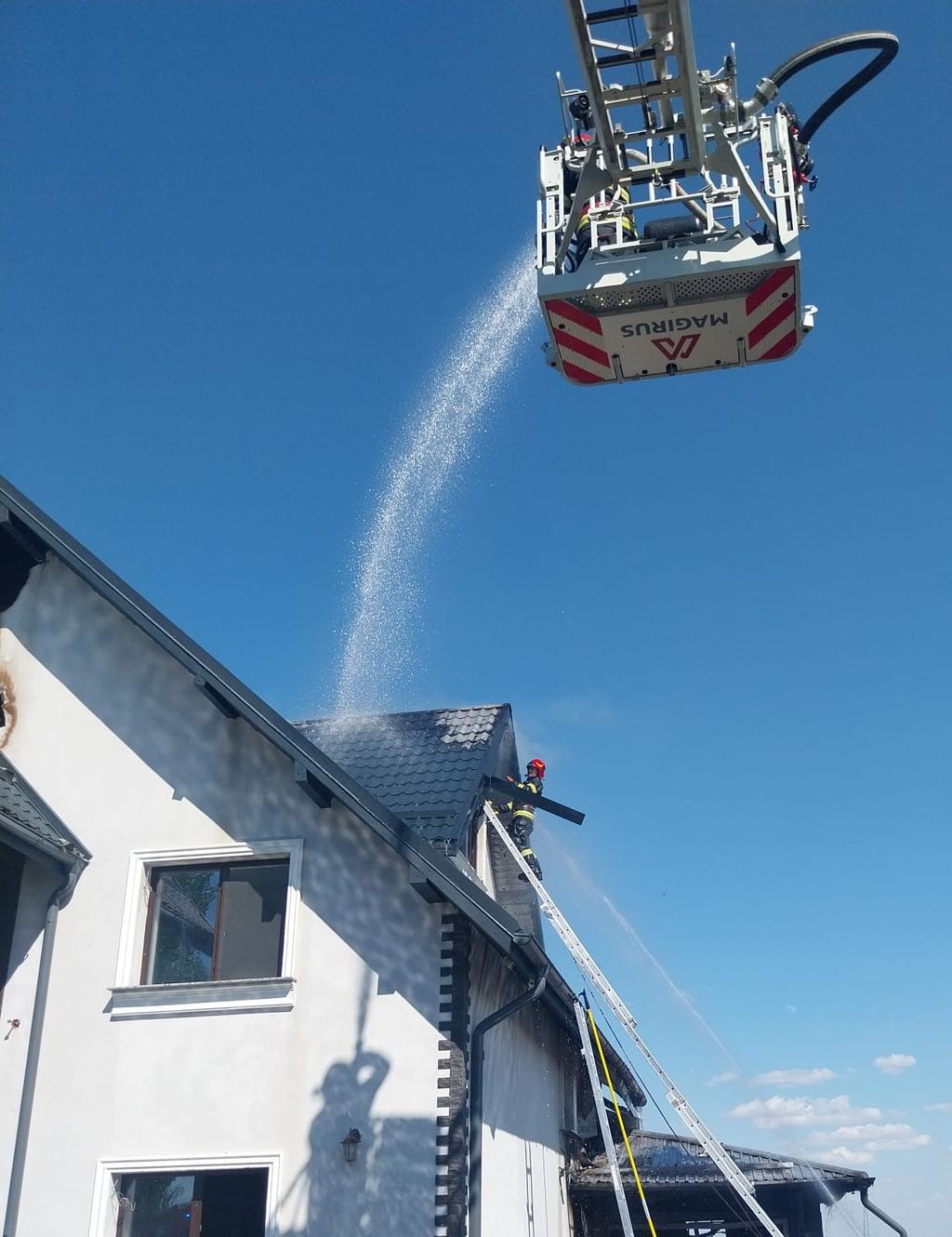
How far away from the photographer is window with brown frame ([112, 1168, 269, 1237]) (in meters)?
9.27

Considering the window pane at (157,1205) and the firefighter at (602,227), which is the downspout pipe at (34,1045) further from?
the firefighter at (602,227)

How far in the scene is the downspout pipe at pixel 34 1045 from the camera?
9297mm

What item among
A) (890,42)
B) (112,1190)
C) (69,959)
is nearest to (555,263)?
(890,42)

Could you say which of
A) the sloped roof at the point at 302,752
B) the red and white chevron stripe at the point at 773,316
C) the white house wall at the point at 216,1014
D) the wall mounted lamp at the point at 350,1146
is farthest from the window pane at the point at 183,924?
the red and white chevron stripe at the point at 773,316

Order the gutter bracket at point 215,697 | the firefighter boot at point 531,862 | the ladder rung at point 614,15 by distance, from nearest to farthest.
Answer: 1. the ladder rung at point 614,15
2. the gutter bracket at point 215,697
3. the firefighter boot at point 531,862

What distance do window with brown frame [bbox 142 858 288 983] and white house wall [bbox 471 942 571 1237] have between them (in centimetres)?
180

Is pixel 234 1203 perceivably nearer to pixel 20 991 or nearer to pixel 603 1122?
pixel 20 991

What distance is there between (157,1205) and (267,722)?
391 centimetres

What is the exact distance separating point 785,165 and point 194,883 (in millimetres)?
7553

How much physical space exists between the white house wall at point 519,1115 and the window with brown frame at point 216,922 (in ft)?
5.90

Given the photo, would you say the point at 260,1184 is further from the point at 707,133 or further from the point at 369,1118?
the point at 707,133

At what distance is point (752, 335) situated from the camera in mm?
7852

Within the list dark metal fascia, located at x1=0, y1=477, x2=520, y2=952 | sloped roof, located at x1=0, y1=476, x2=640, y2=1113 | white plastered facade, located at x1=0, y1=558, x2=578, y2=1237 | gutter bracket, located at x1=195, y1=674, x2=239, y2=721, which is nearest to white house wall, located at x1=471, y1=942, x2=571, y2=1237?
white plastered facade, located at x1=0, y1=558, x2=578, y2=1237

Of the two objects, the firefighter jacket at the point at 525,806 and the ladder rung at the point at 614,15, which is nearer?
the ladder rung at the point at 614,15
